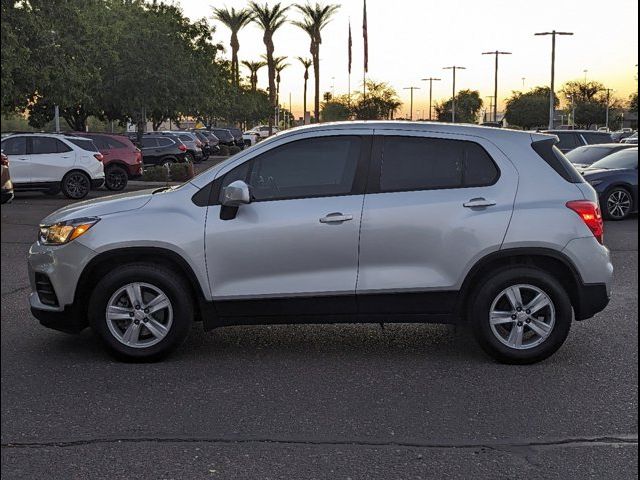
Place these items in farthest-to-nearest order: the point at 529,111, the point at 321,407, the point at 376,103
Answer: the point at 529,111 → the point at 376,103 → the point at 321,407

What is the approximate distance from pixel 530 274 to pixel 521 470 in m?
2.12

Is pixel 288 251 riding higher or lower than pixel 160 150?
lower

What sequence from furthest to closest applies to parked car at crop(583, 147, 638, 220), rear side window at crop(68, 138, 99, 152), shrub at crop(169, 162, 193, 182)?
shrub at crop(169, 162, 193, 182)
rear side window at crop(68, 138, 99, 152)
parked car at crop(583, 147, 638, 220)

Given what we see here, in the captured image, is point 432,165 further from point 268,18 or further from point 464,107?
point 464,107

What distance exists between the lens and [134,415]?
4.78 m

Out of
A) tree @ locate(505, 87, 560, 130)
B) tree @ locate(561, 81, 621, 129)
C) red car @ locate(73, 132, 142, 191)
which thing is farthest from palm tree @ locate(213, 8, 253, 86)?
tree @ locate(561, 81, 621, 129)

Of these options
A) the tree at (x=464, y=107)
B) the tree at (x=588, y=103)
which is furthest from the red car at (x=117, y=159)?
the tree at (x=588, y=103)

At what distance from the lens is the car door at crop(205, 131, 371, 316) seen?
18.9ft

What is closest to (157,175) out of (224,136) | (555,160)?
(555,160)

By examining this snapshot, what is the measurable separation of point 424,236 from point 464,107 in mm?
94954

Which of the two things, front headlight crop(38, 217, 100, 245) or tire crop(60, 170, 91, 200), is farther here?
tire crop(60, 170, 91, 200)

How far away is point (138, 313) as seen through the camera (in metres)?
5.82

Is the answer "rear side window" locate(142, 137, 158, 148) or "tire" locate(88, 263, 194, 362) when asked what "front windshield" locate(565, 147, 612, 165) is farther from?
"rear side window" locate(142, 137, 158, 148)

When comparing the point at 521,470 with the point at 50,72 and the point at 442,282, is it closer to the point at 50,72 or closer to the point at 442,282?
the point at 442,282
